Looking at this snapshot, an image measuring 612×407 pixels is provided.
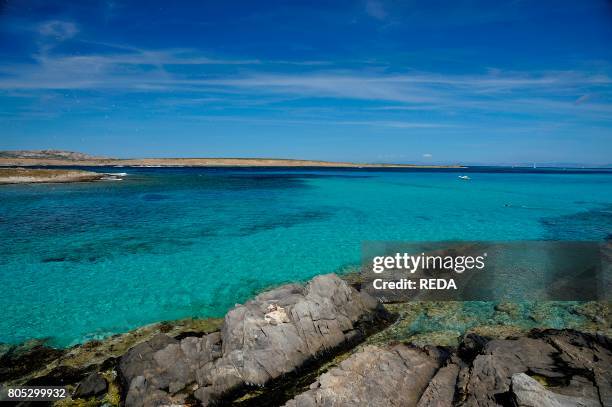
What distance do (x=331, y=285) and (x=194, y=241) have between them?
48.8 feet

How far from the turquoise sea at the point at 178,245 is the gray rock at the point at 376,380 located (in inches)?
285

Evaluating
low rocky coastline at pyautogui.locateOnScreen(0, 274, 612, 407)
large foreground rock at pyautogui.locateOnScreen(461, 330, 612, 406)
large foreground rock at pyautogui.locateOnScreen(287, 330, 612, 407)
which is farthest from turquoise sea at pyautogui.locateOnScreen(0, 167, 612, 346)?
large foreground rock at pyautogui.locateOnScreen(461, 330, 612, 406)

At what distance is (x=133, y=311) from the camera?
13.8 m

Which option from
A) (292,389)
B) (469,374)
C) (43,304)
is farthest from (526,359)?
(43,304)

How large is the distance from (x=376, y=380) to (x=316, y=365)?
7.35 ft

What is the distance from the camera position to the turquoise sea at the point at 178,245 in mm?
13930

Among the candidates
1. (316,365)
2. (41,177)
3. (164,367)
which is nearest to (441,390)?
(316,365)

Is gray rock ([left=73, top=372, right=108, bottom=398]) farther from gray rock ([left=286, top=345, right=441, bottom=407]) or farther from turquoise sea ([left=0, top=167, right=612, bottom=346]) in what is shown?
gray rock ([left=286, top=345, right=441, bottom=407])

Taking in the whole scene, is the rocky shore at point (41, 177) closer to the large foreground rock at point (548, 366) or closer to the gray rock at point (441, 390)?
the gray rock at point (441, 390)

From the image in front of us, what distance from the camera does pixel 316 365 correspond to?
31.5 ft

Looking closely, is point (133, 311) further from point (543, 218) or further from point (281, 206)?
point (543, 218)

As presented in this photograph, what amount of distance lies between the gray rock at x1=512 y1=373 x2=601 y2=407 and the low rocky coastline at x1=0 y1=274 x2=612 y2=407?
18 millimetres

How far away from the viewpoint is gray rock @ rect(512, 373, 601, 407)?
5859 millimetres

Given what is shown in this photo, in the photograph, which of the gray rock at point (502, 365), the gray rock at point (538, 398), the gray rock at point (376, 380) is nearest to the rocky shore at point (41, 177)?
the gray rock at point (376, 380)
